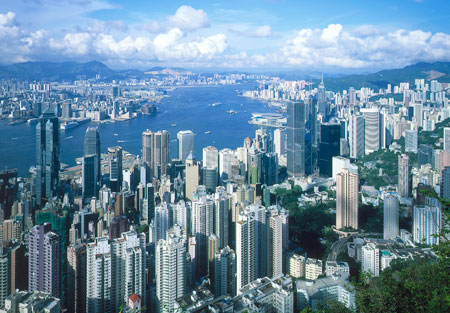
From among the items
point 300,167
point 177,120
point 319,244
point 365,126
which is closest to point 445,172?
point 319,244

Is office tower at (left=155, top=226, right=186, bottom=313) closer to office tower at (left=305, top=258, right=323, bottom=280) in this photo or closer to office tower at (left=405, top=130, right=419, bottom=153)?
office tower at (left=305, top=258, right=323, bottom=280)

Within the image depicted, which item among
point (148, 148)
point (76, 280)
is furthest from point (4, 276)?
point (148, 148)

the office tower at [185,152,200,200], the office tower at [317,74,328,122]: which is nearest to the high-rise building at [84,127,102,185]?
the office tower at [185,152,200,200]

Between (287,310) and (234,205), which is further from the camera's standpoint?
(234,205)

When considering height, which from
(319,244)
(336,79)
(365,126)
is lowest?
(319,244)

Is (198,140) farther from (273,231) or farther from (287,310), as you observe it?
(287,310)

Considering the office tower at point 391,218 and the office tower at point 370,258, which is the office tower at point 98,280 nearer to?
the office tower at point 370,258

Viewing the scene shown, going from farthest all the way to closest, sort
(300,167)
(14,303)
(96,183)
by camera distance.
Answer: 1. (300,167)
2. (96,183)
3. (14,303)

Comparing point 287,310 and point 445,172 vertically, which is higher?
point 445,172

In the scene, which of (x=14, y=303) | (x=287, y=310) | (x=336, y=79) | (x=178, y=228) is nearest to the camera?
(x=14, y=303)
